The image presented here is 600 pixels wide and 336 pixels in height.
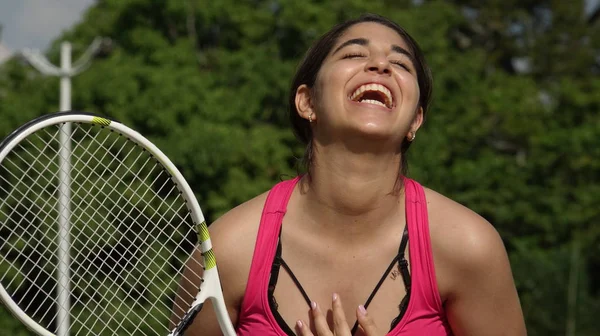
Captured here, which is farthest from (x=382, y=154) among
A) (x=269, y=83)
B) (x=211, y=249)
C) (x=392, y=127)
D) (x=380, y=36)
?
(x=269, y=83)

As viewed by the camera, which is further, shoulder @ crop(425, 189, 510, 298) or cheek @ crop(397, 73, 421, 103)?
cheek @ crop(397, 73, 421, 103)

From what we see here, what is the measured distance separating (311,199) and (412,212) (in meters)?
0.38

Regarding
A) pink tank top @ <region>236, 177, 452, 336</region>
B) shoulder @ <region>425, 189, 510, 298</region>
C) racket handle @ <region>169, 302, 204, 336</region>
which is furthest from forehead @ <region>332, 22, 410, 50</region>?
racket handle @ <region>169, 302, 204, 336</region>

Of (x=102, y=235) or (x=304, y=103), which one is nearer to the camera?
(x=304, y=103)

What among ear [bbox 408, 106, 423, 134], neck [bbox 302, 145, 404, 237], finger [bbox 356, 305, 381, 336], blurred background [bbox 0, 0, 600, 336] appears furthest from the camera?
blurred background [bbox 0, 0, 600, 336]

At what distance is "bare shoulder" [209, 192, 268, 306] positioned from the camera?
3.77 metres

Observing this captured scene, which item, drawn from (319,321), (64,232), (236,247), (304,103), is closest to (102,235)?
(64,232)

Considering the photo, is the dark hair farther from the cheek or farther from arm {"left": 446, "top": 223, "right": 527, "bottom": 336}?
arm {"left": 446, "top": 223, "right": 527, "bottom": 336}

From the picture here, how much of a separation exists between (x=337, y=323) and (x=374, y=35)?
109 centimetres

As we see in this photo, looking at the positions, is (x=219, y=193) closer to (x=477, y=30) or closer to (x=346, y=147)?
(x=477, y=30)

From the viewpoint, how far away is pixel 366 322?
3.58m

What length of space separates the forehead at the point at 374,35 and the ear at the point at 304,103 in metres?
0.22

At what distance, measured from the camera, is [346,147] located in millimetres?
3773

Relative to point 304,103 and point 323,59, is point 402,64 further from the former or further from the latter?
point 304,103
